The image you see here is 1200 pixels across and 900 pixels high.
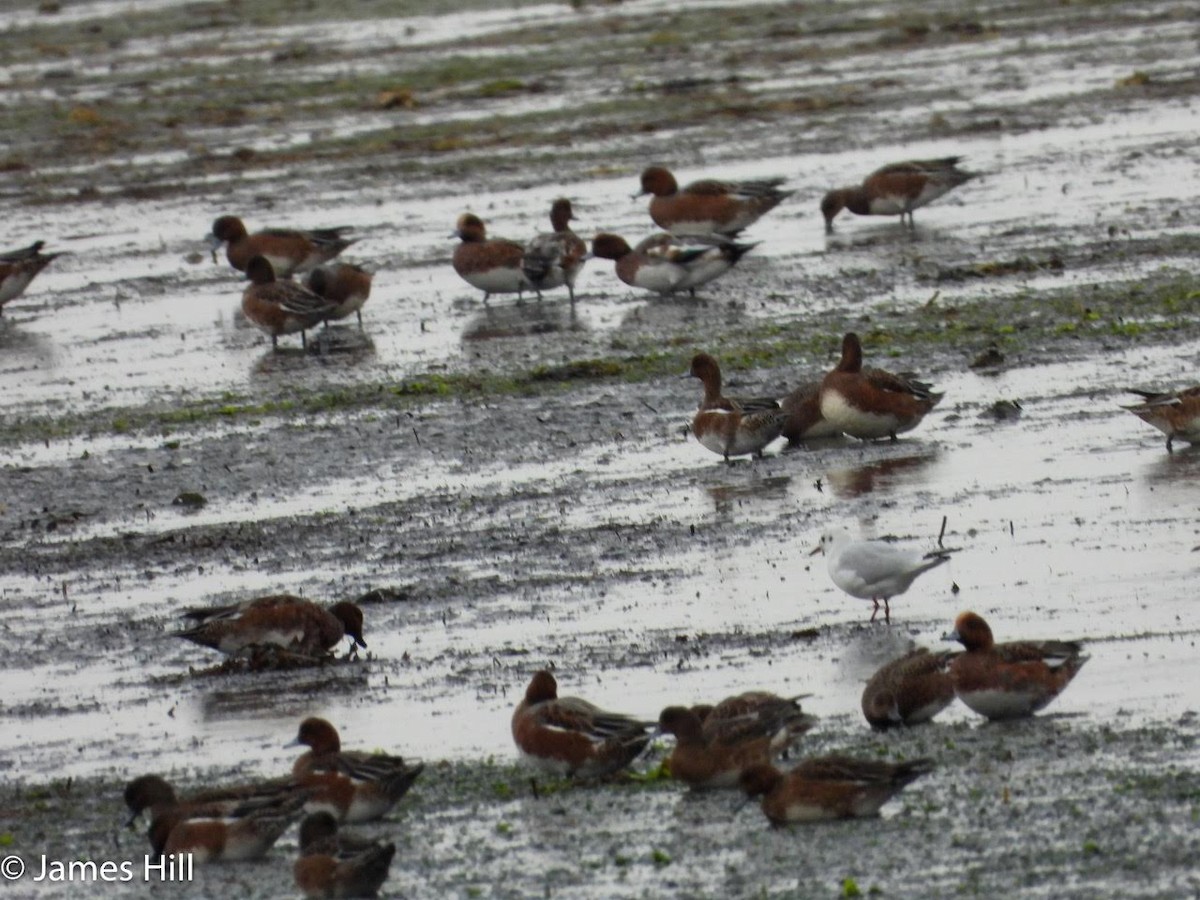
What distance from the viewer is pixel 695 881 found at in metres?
7.76

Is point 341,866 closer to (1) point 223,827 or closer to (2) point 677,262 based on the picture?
(1) point 223,827

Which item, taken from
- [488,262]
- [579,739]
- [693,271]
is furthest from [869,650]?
[488,262]

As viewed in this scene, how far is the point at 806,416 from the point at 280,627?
4.53 m

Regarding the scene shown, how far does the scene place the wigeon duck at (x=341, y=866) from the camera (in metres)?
7.60

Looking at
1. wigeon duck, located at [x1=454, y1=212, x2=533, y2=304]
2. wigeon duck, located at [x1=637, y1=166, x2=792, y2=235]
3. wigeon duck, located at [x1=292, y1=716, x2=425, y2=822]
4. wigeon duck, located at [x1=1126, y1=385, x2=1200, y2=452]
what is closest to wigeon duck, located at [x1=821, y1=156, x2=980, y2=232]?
wigeon duck, located at [x1=637, y1=166, x2=792, y2=235]

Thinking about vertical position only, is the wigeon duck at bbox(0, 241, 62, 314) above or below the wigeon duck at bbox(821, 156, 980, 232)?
above

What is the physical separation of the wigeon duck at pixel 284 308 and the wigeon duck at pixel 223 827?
10.7 m

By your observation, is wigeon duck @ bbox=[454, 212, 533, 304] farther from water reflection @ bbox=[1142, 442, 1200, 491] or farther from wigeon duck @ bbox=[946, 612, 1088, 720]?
wigeon duck @ bbox=[946, 612, 1088, 720]

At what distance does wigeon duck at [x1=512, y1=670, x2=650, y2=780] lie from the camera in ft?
29.0

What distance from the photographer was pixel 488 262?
19.8m

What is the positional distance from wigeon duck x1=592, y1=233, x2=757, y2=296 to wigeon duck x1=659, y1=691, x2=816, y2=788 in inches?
426

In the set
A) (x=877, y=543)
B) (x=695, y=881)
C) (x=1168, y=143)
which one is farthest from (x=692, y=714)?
(x=1168, y=143)

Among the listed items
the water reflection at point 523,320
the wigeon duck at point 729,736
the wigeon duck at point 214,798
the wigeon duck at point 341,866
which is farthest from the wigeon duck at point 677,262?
the wigeon duck at point 341,866

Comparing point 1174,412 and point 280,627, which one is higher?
point 280,627
